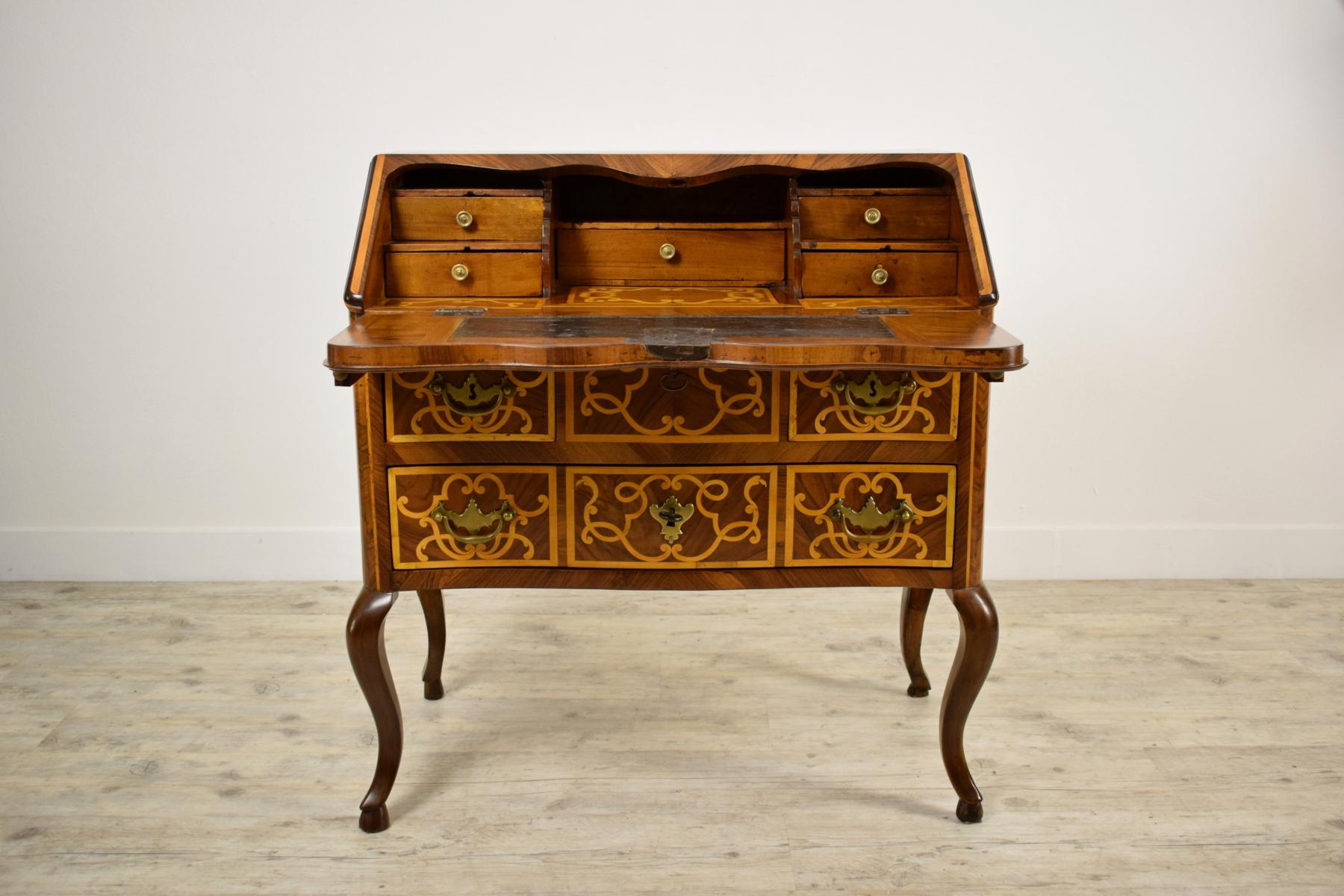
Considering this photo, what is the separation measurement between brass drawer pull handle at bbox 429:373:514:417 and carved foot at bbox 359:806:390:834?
2.47 feet

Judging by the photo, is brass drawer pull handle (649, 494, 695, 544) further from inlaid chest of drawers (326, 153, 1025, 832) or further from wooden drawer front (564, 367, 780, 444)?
wooden drawer front (564, 367, 780, 444)

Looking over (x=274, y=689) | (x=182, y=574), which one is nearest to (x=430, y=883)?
(x=274, y=689)

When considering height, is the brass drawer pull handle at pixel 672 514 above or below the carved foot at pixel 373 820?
above

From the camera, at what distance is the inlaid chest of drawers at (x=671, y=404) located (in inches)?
70.0

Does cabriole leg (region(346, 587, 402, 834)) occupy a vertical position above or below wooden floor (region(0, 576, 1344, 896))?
above

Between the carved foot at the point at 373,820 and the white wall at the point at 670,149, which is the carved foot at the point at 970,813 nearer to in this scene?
the carved foot at the point at 373,820

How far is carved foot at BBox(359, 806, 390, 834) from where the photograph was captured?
206cm

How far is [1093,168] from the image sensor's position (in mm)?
3119

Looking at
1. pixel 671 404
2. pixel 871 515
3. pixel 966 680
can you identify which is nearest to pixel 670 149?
pixel 671 404

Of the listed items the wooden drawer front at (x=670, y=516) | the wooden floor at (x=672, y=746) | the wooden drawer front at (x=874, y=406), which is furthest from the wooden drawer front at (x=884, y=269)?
the wooden floor at (x=672, y=746)

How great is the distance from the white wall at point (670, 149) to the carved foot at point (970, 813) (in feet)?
4.41

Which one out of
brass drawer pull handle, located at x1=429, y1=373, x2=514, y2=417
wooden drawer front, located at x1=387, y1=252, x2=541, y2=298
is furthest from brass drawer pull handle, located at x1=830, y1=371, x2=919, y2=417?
wooden drawer front, located at x1=387, y1=252, x2=541, y2=298

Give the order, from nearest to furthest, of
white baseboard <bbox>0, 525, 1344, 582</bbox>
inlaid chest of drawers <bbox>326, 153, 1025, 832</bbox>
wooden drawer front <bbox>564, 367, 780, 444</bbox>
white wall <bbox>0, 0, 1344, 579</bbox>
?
1. inlaid chest of drawers <bbox>326, 153, 1025, 832</bbox>
2. wooden drawer front <bbox>564, 367, 780, 444</bbox>
3. white wall <bbox>0, 0, 1344, 579</bbox>
4. white baseboard <bbox>0, 525, 1344, 582</bbox>

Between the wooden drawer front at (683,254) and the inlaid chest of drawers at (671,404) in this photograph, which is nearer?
the inlaid chest of drawers at (671,404)
